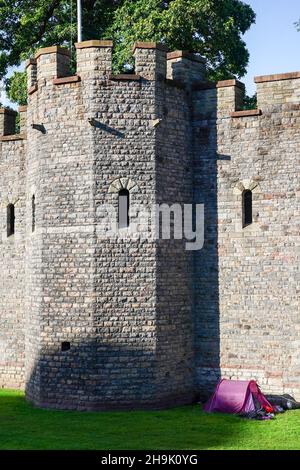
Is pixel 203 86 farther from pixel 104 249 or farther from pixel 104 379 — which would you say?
pixel 104 379

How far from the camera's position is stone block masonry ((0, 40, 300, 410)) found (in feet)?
46.6

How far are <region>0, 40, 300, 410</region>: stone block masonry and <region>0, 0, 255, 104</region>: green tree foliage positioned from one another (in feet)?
19.2

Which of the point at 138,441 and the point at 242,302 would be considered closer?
the point at 138,441

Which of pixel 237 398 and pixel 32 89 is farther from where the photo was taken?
pixel 32 89

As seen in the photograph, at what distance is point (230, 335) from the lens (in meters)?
15.0

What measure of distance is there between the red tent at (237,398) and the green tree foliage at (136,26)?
10981 mm

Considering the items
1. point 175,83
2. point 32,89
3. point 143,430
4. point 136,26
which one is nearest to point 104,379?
point 143,430

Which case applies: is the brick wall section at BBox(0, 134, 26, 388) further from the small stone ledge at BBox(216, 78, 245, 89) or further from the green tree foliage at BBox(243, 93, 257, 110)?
the green tree foliage at BBox(243, 93, 257, 110)

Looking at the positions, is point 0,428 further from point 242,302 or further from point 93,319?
point 242,302

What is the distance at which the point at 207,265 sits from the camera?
50.4ft

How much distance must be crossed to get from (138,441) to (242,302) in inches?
174

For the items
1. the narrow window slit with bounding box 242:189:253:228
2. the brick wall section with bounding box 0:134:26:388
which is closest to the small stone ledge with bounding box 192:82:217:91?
the narrow window slit with bounding box 242:189:253:228

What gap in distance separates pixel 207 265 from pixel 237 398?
3.04 metres

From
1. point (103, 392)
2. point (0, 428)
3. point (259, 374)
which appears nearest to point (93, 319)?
point (103, 392)
